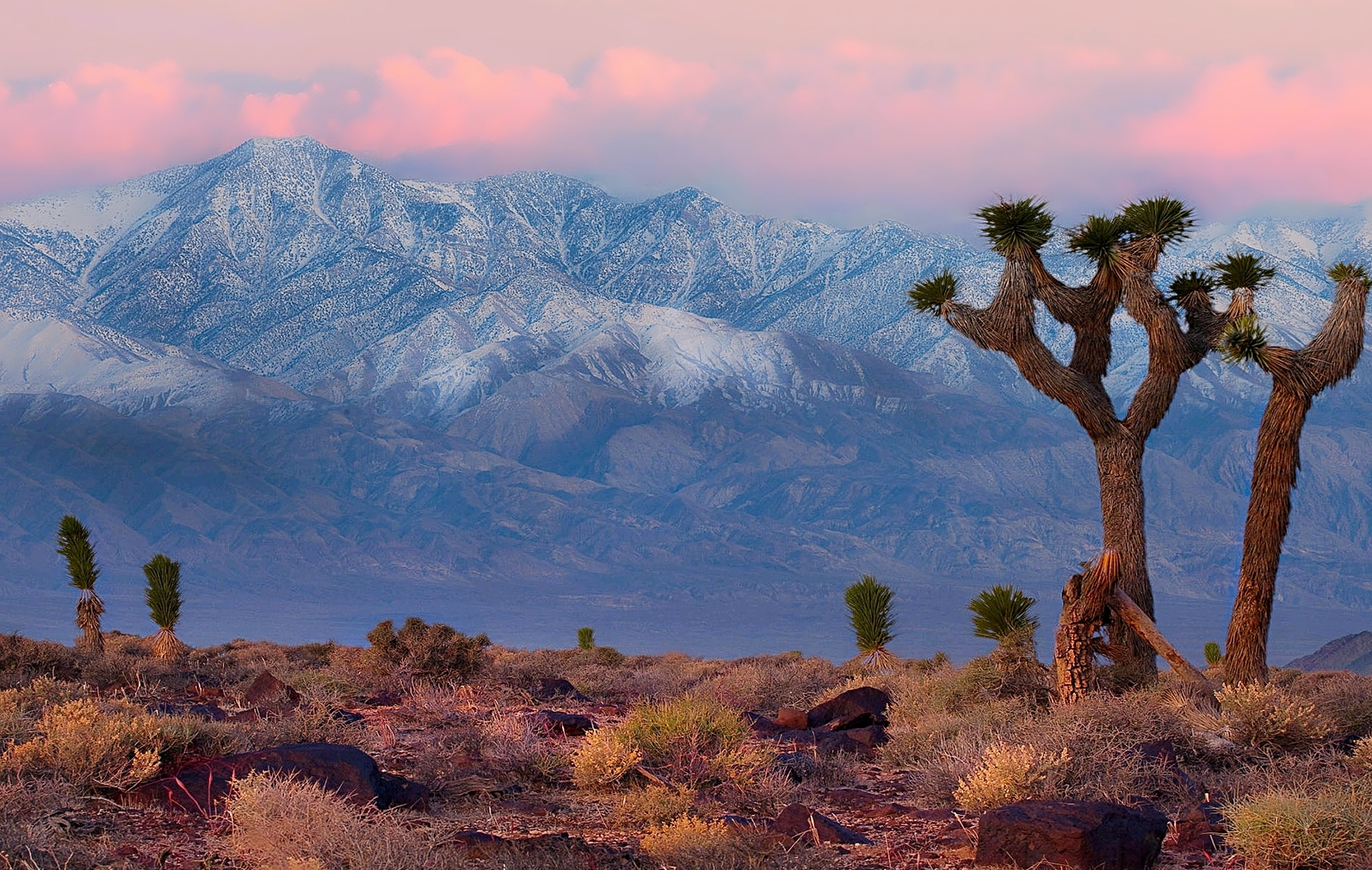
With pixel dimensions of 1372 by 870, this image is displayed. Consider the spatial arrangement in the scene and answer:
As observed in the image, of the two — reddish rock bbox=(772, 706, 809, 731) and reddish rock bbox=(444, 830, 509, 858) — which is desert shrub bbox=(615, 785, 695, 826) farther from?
reddish rock bbox=(772, 706, 809, 731)

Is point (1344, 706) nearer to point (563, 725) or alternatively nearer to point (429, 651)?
point (563, 725)

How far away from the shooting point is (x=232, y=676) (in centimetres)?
2014

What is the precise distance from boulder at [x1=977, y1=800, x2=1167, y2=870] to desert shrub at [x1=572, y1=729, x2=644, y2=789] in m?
3.10

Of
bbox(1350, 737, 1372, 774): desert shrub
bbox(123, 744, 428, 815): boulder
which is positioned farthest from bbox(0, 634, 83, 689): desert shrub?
bbox(1350, 737, 1372, 774): desert shrub

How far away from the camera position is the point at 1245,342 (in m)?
16.0

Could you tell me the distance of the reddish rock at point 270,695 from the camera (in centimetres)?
1440

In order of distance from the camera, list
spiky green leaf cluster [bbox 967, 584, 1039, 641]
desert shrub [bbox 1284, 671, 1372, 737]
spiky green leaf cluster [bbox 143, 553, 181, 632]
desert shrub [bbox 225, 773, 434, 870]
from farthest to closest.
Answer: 1. spiky green leaf cluster [bbox 143, 553, 181, 632]
2. spiky green leaf cluster [bbox 967, 584, 1039, 641]
3. desert shrub [bbox 1284, 671, 1372, 737]
4. desert shrub [bbox 225, 773, 434, 870]

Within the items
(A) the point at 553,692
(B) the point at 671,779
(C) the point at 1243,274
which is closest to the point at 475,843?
(B) the point at 671,779

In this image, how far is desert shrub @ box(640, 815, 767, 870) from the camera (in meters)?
7.90

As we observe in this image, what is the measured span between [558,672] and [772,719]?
302 inches

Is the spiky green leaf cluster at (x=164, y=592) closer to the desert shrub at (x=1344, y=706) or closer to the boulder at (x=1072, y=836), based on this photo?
the desert shrub at (x=1344, y=706)

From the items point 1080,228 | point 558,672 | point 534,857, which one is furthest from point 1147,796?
point 558,672

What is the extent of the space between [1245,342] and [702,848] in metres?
10.9

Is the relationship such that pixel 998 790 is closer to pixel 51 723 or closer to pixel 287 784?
pixel 287 784
